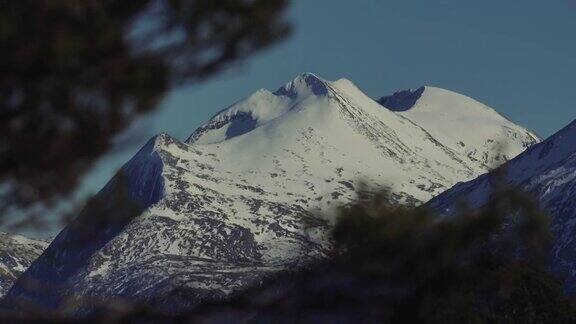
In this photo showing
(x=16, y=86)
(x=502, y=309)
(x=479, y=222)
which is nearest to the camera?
(x=16, y=86)

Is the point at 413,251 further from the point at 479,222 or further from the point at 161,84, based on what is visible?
the point at 161,84

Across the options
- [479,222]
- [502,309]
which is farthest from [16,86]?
[502,309]

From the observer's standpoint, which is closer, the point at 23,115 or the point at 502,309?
the point at 23,115

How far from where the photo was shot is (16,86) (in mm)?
15555

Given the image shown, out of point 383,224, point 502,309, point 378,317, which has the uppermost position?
point 502,309

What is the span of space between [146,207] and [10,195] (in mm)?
2569

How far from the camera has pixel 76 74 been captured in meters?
15.7

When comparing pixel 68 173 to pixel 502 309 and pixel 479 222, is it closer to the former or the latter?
pixel 479 222

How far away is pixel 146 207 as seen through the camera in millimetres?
18172

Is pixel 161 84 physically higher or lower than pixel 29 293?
higher

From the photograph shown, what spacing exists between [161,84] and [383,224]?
10.4ft

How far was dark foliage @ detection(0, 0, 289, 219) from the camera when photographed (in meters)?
15.3

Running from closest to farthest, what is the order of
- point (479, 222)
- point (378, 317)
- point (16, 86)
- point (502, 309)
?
point (16, 86), point (378, 317), point (479, 222), point (502, 309)

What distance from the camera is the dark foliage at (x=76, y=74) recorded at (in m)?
15.3
